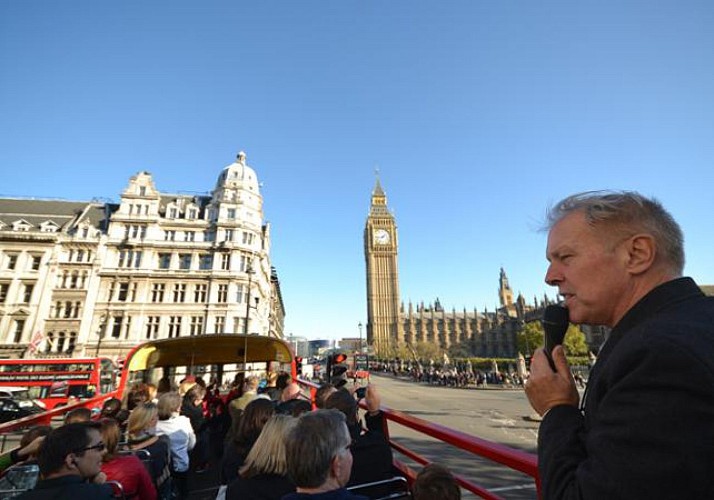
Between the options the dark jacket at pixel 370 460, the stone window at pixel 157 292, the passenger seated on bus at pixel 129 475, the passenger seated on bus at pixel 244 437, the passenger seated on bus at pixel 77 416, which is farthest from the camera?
the stone window at pixel 157 292

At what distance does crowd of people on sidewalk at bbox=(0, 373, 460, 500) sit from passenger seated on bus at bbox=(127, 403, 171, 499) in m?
0.01

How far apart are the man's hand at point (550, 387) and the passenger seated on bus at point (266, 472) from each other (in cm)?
208

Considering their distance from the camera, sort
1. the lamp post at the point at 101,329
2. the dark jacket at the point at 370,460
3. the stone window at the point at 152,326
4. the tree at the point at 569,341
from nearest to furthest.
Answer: the dark jacket at the point at 370,460 → the lamp post at the point at 101,329 → the stone window at the point at 152,326 → the tree at the point at 569,341

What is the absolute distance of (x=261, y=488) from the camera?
285 centimetres

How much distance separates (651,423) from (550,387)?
47 cm

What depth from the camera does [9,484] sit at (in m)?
3.52

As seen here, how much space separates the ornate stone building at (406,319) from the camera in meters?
112

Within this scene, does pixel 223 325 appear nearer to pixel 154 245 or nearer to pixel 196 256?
pixel 196 256

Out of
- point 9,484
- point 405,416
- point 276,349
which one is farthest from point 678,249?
point 276,349

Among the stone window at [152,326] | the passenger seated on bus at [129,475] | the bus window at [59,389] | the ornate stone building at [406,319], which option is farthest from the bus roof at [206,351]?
the ornate stone building at [406,319]

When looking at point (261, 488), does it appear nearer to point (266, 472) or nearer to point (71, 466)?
point (266, 472)

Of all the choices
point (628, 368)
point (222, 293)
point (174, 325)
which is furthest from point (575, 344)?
point (628, 368)

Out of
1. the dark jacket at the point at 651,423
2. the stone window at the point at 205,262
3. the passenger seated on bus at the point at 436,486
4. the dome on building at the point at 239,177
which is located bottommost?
the passenger seated on bus at the point at 436,486

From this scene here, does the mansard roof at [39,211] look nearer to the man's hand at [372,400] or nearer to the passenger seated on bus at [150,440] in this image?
the passenger seated on bus at [150,440]
